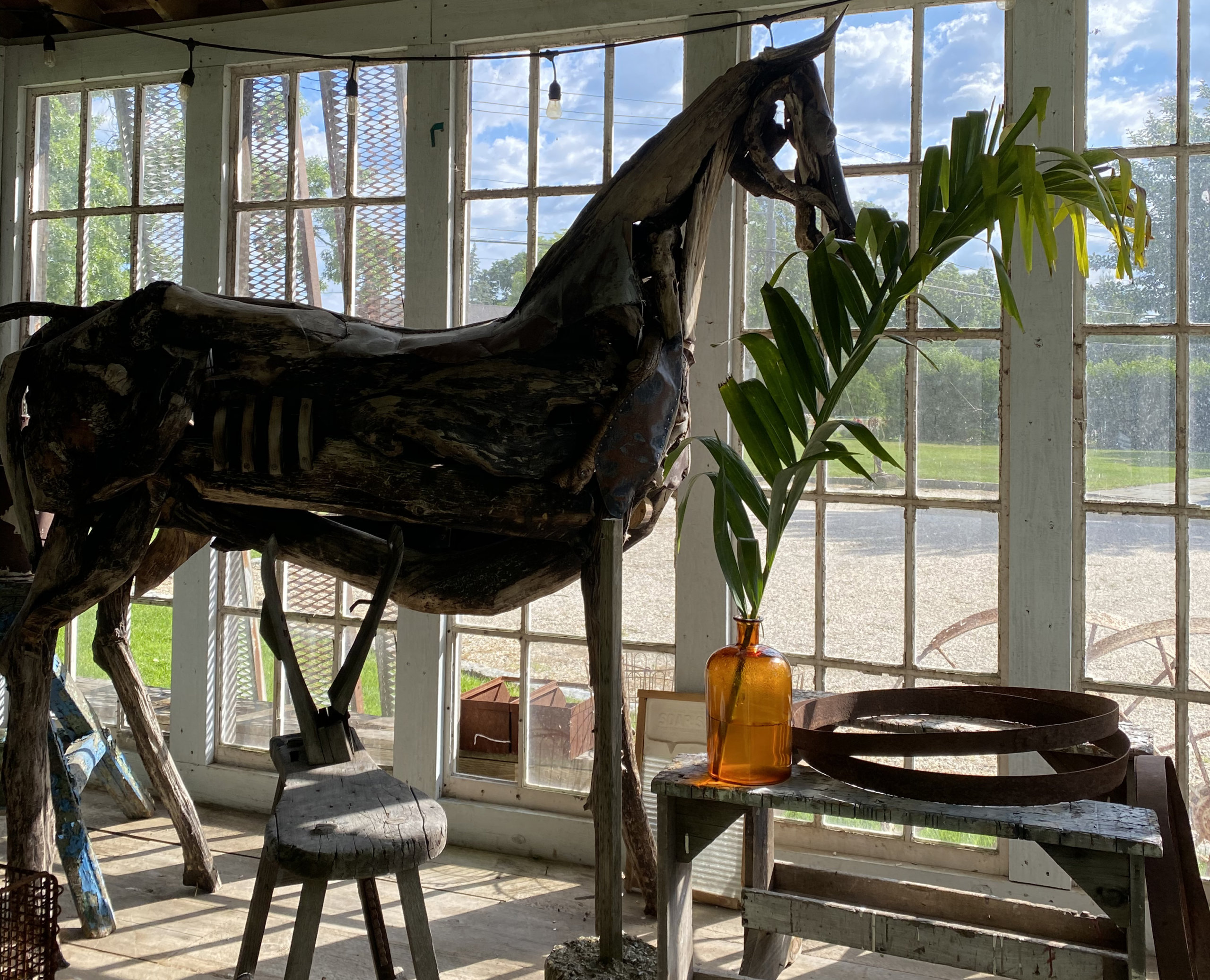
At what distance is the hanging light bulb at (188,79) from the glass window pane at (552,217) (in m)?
1.41

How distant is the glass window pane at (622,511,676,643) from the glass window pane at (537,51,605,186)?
1.17m

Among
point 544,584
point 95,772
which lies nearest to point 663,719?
point 544,584

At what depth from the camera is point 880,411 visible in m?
2.95

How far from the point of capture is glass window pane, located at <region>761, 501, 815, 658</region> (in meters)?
3.00

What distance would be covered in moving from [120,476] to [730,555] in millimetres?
1497

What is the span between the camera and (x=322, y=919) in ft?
9.06

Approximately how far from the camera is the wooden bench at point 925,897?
140 cm

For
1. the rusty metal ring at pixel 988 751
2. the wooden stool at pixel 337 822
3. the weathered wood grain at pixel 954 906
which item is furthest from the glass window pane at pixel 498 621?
the rusty metal ring at pixel 988 751

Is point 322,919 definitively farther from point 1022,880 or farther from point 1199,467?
point 1199,467

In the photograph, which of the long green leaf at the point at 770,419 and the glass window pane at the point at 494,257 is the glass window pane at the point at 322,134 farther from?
the long green leaf at the point at 770,419

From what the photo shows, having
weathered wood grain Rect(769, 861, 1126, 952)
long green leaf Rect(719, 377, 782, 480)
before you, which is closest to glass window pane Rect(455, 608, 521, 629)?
weathered wood grain Rect(769, 861, 1126, 952)

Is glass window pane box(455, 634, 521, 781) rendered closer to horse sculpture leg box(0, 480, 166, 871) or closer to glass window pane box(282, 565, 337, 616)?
glass window pane box(282, 565, 337, 616)

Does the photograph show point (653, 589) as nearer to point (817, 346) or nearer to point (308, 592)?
point (308, 592)

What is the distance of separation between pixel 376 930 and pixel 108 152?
324 centimetres
